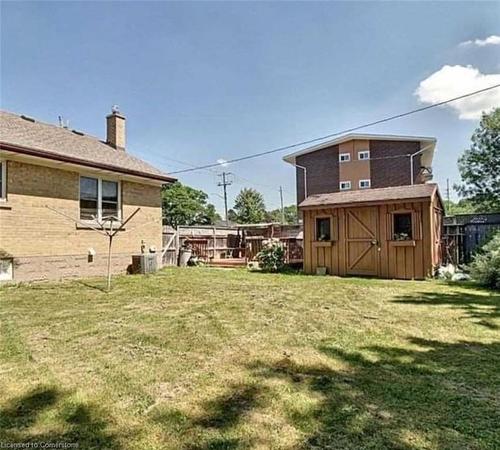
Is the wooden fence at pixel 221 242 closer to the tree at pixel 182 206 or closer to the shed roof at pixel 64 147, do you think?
the shed roof at pixel 64 147

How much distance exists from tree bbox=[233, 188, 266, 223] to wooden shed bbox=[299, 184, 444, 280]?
122 ft

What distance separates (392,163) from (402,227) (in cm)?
1576

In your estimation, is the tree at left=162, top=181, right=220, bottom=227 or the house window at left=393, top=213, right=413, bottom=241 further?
the tree at left=162, top=181, right=220, bottom=227

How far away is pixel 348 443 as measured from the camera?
7.59ft

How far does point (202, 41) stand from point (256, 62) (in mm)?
2550

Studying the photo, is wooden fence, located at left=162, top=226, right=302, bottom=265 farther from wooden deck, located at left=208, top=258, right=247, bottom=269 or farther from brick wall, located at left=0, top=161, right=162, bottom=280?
brick wall, located at left=0, top=161, right=162, bottom=280

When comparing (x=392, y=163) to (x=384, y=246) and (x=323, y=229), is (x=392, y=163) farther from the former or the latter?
(x=384, y=246)

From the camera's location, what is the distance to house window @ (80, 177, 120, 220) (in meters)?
11.1

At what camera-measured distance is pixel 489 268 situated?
360 inches

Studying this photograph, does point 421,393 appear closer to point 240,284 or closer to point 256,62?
point 240,284

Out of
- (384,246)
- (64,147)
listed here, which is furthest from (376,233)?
(64,147)

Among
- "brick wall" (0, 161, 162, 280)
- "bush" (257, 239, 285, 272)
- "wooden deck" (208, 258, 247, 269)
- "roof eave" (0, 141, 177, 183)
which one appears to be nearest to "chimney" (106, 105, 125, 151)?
"roof eave" (0, 141, 177, 183)

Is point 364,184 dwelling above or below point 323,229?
above

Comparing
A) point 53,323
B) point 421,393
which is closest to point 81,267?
point 53,323
